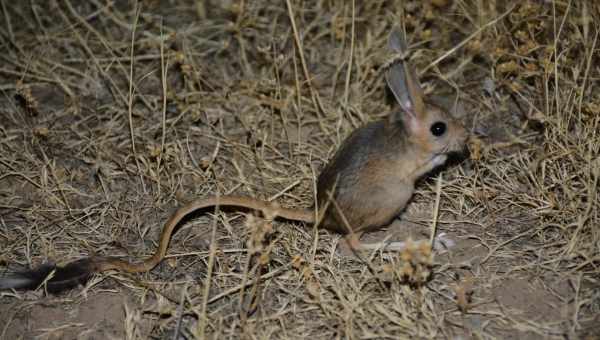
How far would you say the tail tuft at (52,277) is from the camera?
3602 mm

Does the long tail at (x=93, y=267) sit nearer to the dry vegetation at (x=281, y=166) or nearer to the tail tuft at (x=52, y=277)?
the tail tuft at (x=52, y=277)

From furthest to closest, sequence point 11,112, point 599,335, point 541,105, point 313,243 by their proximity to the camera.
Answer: point 11,112, point 541,105, point 313,243, point 599,335

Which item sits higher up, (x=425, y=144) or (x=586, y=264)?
(x=425, y=144)

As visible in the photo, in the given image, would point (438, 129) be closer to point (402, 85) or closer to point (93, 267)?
point (402, 85)

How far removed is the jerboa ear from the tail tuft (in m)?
1.88

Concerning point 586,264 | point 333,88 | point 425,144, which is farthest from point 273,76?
point 586,264

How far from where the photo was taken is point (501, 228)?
4.05 metres

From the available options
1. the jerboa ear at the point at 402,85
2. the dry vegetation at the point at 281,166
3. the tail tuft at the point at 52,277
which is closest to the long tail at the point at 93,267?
the tail tuft at the point at 52,277

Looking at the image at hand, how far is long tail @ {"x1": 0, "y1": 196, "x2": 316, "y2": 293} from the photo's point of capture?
361 cm

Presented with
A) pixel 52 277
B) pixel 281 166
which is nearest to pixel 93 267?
pixel 52 277

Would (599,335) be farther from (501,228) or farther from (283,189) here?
(283,189)

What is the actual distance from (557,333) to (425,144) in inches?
48.2

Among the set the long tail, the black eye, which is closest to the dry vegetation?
the long tail

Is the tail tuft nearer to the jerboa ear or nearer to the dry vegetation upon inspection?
the dry vegetation
